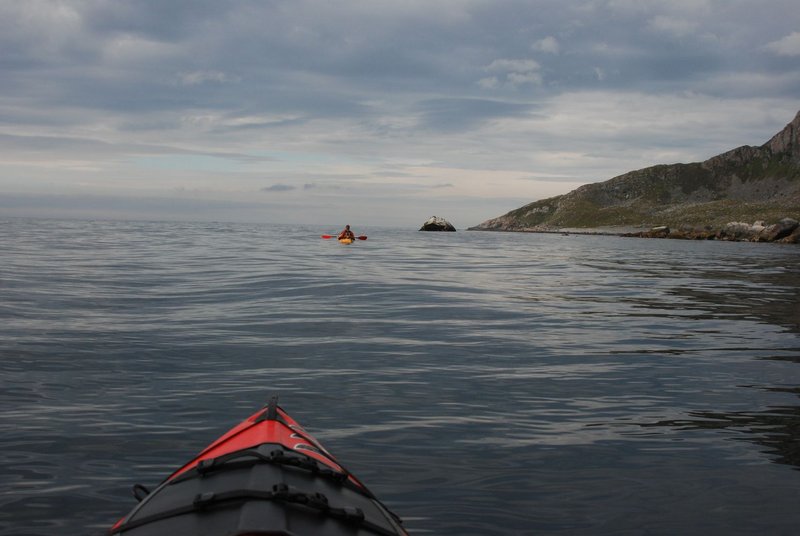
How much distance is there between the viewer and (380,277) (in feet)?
91.4

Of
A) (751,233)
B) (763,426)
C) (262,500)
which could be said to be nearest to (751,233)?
(751,233)

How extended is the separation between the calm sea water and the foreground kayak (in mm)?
1507

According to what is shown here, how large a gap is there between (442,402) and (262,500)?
18.5ft

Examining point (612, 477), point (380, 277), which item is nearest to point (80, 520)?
point (612, 477)

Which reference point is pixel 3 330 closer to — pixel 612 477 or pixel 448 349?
pixel 448 349

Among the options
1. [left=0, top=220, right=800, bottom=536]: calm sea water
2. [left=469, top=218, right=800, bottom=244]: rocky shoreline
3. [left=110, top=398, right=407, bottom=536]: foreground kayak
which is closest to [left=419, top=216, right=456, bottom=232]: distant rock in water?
[left=469, top=218, right=800, bottom=244]: rocky shoreline

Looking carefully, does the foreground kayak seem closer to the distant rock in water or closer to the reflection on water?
the reflection on water

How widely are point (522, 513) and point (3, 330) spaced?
1254 centimetres

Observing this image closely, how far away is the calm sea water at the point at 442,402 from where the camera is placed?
232 inches

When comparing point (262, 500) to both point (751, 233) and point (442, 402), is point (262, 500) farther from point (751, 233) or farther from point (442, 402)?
point (751, 233)

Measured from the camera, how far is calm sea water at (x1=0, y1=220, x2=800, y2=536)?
5902 millimetres

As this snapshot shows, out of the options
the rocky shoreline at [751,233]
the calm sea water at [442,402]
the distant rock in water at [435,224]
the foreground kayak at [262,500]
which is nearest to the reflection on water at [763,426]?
the calm sea water at [442,402]

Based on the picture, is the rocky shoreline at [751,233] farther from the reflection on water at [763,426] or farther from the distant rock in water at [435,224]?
the reflection on water at [763,426]

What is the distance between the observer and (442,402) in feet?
29.6
